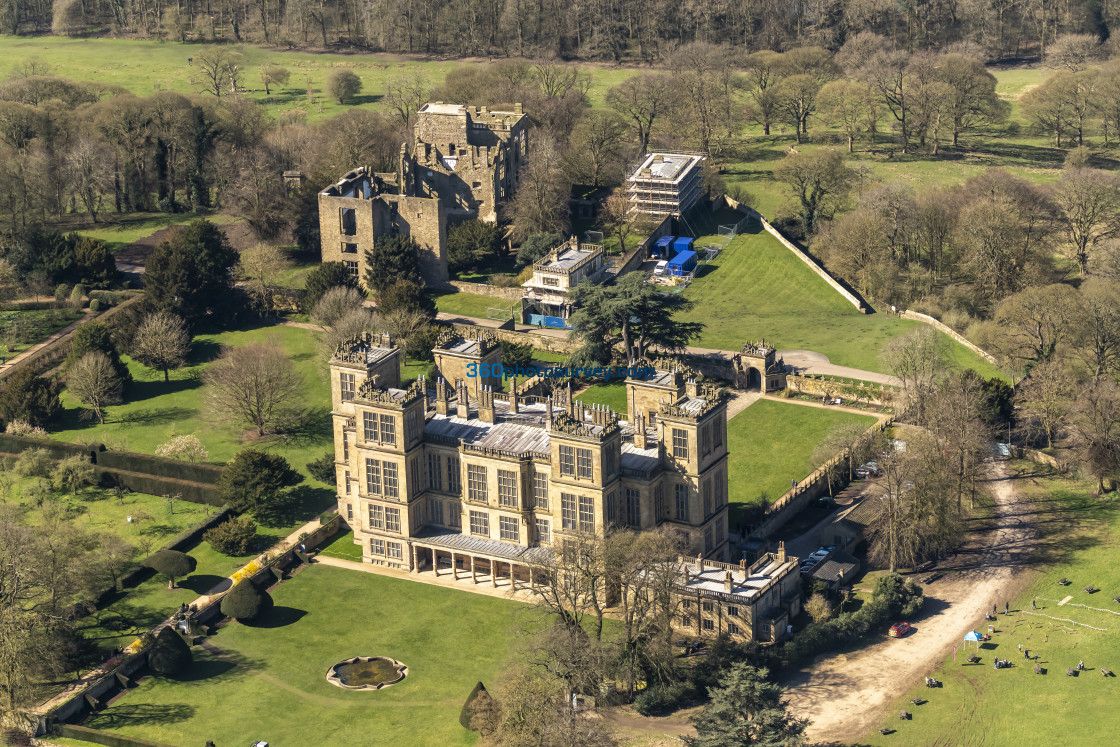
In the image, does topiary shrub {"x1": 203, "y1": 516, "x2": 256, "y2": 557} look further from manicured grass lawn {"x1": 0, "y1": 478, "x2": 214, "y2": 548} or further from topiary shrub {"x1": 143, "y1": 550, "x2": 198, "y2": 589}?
manicured grass lawn {"x1": 0, "y1": 478, "x2": 214, "y2": 548}

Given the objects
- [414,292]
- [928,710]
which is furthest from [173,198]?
[928,710]

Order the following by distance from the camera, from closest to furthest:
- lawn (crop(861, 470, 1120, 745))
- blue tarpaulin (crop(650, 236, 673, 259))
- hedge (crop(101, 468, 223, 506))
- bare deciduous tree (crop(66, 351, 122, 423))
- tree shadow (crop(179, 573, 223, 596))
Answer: lawn (crop(861, 470, 1120, 745))
tree shadow (crop(179, 573, 223, 596))
hedge (crop(101, 468, 223, 506))
bare deciduous tree (crop(66, 351, 122, 423))
blue tarpaulin (crop(650, 236, 673, 259))

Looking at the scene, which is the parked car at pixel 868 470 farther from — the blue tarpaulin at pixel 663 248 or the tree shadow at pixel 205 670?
the tree shadow at pixel 205 670

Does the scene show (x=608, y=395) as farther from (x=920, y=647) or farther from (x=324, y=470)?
(x=920, y=647)

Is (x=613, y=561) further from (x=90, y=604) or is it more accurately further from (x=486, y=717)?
(x=90, y=604)

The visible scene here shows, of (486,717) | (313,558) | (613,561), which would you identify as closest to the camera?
(486,717)

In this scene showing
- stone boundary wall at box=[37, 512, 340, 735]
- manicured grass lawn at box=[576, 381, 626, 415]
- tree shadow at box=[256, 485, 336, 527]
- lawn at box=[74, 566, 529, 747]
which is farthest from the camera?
manicured grass lawn at box=[576, 381, 626, 415]

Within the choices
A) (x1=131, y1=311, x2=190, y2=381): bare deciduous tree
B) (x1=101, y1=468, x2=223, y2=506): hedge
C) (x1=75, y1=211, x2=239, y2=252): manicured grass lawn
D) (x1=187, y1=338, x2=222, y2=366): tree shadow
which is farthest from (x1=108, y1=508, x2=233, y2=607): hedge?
(x1=75, y1=211, x2=239, y2=252): manicured grass lawn
